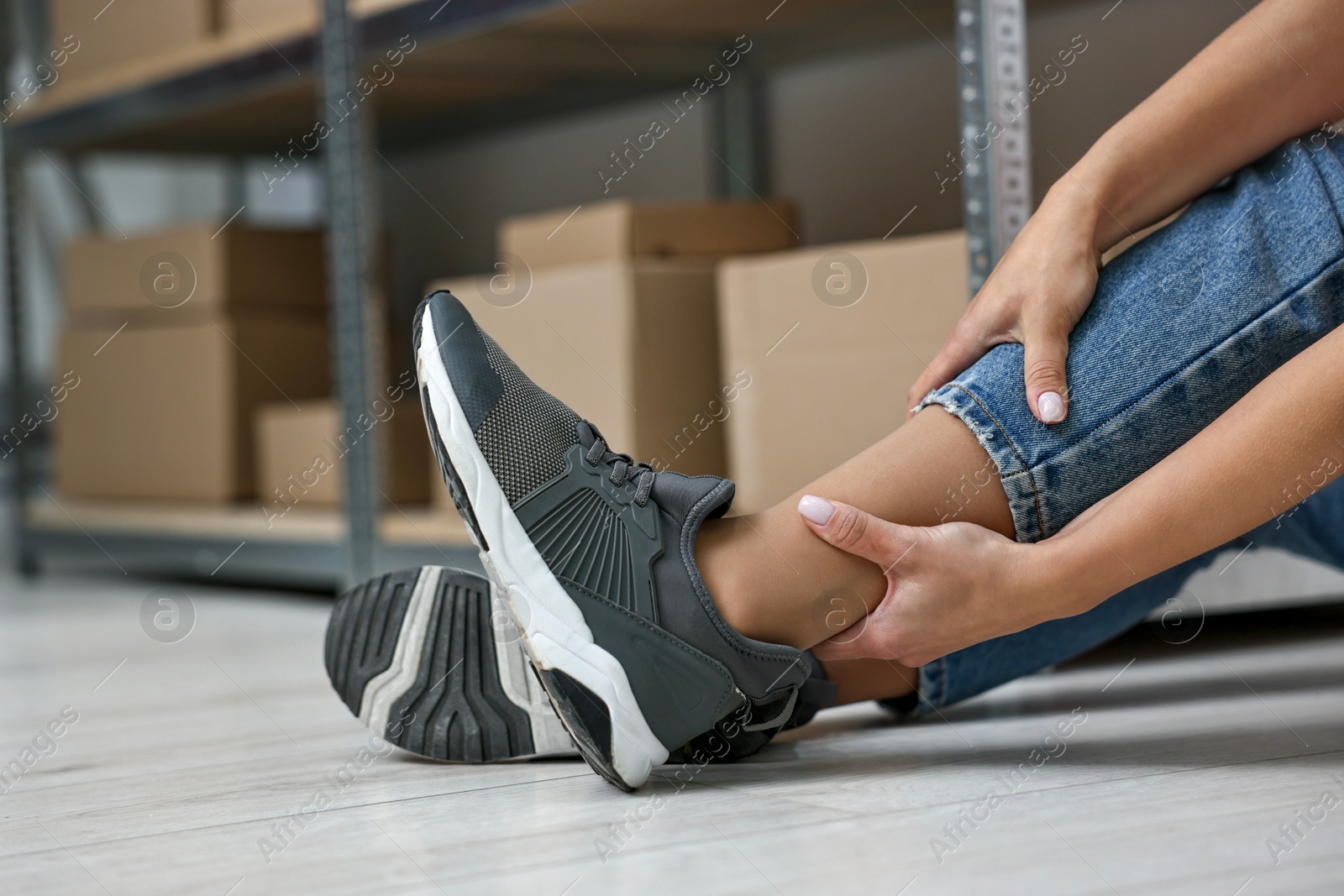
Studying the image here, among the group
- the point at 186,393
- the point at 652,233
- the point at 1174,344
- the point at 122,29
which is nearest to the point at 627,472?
the point at 1174,344

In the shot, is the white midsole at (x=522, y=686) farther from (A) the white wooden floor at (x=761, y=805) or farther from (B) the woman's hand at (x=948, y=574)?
(B) the woman's hand at (x=948, y=574)

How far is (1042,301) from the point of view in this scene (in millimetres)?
645

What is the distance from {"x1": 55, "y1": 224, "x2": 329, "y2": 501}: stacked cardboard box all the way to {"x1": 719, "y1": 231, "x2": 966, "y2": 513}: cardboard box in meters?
0.80

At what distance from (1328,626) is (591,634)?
35.7 inches

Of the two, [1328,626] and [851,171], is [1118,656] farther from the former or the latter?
[851,171]

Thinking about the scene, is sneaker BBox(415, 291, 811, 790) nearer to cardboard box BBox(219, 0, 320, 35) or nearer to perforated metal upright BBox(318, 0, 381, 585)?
perforated metal upright BBox(318, 0, 381, 585)

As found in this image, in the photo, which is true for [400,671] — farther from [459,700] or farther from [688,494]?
[688,494]

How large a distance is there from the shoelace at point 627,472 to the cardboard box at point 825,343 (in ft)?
1.62

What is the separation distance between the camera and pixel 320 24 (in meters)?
1.49

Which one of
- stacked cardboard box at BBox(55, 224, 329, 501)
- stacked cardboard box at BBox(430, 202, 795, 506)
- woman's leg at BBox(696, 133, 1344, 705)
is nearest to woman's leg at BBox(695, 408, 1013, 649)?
woman's leg at BBox(696, 133, 1344, 705)

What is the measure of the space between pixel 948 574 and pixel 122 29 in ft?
5.52

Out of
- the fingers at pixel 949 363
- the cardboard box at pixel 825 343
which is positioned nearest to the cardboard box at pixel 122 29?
the cardboard box at pixel 825 343

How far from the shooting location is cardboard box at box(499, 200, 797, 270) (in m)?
1.27

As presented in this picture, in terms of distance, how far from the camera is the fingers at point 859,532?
2.07 feet
